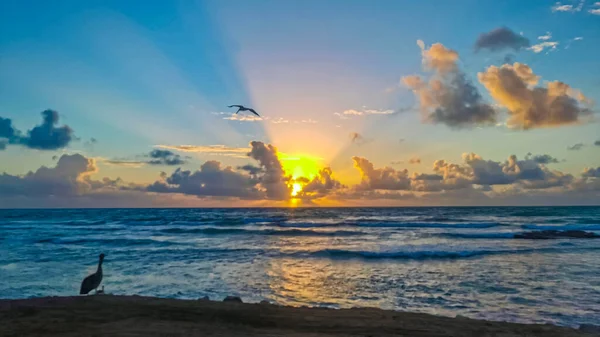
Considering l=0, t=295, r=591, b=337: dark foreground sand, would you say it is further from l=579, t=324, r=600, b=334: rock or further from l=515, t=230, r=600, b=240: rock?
l=515, t=230, r=600, b=240: rock

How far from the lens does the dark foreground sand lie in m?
7.99

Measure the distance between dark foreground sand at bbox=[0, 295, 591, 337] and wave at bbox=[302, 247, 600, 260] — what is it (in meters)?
14.7

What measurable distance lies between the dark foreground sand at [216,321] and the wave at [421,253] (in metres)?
14.7

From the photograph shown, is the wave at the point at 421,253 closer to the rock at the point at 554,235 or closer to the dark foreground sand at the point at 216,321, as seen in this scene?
the rock at the point at 554,235

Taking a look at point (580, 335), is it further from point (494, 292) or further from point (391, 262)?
point (391, 262)

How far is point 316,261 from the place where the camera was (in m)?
22.7

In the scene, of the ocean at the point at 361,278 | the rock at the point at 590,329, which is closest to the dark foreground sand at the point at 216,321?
the rock at the point at 590,329

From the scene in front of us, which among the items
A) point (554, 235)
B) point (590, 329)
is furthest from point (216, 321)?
point (554, 235)

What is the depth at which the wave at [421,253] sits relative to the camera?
2403 centimetres

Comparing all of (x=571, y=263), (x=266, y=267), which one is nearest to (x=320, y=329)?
(x=266, y=267)

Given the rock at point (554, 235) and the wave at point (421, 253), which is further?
the rock at point (554, 235)

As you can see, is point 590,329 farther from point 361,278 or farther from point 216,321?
point 361,278

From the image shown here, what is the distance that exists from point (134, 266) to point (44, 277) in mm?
4157

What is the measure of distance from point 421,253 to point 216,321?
1907 cm
